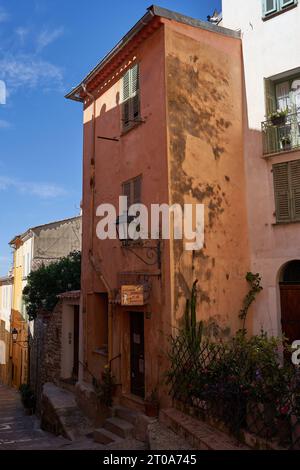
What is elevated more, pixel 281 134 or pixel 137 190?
pixel 281 134

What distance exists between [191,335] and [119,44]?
7786mm

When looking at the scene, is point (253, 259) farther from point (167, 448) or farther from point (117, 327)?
point (167, 448)

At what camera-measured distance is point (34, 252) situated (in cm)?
2567

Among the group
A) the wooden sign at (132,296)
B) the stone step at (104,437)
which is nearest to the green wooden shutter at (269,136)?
the wooden sign at (132,296)

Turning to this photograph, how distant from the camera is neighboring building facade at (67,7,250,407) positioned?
9.33 m

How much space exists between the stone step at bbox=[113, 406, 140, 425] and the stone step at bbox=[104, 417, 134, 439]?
0.09 metres

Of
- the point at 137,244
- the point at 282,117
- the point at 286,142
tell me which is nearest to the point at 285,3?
the point at 282,117

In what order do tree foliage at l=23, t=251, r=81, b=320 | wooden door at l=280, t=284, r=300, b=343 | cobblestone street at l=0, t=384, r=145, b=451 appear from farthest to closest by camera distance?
tree foliage at l=23, t=251, r=81, b=320
wooden door at l=280, t=284, r=300, b=343
cobblestone street at l=0, t=384, r=145, b=451

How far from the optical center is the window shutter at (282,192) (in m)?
10.1

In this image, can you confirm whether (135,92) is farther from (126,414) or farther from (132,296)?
(126,414)

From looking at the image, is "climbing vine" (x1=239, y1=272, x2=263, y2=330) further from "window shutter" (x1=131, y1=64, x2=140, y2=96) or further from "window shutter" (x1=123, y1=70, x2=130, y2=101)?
"window shutter" (x1=123, y1=70, x2=130, y2=101)

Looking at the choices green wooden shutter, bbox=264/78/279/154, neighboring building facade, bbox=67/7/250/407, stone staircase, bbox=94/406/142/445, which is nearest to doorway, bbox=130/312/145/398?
neighboring building facade, bbox=67/7/250/407

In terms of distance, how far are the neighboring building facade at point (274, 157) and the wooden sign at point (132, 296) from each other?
306 cm

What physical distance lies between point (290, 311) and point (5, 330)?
3035cm
